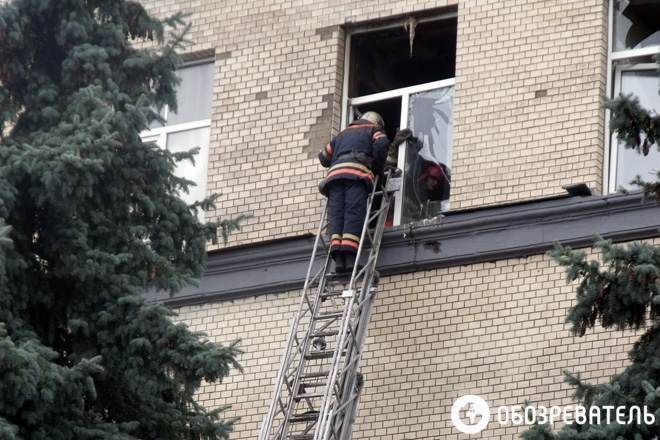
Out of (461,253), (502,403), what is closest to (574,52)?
(461,253)

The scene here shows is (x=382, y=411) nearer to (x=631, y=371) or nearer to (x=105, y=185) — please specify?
(x=105, y=185)

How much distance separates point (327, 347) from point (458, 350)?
43.9 inches

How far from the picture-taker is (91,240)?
14070 millimetres

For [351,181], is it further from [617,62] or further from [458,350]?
[617,62]

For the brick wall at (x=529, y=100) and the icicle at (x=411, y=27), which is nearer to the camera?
the brick wall at (x=529, y=100)

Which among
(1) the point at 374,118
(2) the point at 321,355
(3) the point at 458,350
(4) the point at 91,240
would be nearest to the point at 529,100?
(1) the point at 374,118

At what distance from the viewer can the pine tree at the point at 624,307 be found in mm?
11633

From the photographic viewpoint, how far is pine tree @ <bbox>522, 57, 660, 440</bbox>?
458 inches

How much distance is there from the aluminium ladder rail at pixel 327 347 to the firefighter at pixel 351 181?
0.10 m

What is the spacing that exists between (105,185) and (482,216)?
12.5 ft

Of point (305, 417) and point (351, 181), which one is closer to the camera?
point (305, 417)

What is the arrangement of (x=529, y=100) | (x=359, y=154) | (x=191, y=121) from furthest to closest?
(x=191, y=121) → (x=529, y=100) → (x=359, y=154)

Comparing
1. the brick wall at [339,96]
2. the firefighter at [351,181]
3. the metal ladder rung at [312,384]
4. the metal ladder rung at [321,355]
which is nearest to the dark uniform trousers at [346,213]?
the firefighter at [351,181]

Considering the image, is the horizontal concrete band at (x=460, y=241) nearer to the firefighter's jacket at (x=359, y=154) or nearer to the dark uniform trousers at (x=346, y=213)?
the dark uniform trousers at (x=346, y=213)
